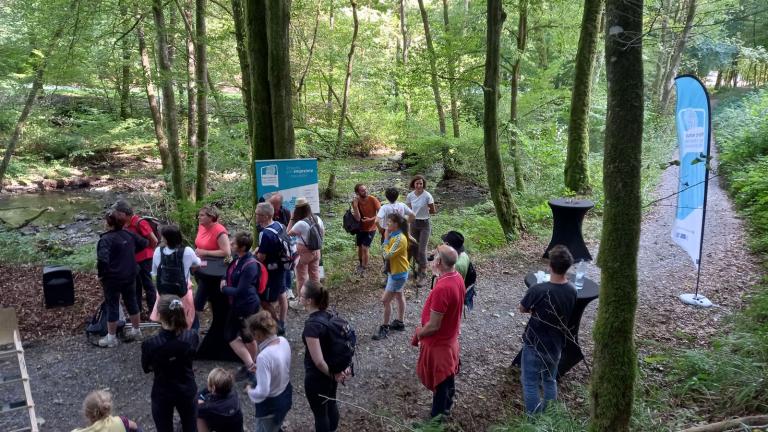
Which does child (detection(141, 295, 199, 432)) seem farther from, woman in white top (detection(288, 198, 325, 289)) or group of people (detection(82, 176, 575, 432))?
woman in white top (detection(288, 198, 325, 289))

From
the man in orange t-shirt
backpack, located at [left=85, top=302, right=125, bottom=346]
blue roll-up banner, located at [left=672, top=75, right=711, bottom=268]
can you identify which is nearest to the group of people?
backpack, located at [left=85, top=302, right=125, bottom=346]

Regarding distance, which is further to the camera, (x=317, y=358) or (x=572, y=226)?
(x=572, y=226)

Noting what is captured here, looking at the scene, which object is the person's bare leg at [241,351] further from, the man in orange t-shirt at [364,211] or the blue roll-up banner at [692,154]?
the blue roll-up banner at [692,154]

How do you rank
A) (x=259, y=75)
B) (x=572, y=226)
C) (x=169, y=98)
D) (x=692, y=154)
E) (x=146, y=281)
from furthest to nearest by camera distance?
(x=169, y=98)
(x=572, y=226)
(x=259, y=75)
(x=146, y=281)
(x=692, y=154)

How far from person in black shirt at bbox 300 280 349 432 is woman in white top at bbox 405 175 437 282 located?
400cm

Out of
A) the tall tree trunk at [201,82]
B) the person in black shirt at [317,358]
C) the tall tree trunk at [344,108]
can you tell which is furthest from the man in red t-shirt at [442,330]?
the tall tree trunk at [344,108]

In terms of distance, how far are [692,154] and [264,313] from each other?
537 cm

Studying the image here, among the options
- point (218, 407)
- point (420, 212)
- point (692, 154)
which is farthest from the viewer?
point (420, 212)

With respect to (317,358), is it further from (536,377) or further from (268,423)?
(536,377)

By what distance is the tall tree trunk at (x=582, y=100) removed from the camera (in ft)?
35.6

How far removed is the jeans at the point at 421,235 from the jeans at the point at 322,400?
159 inches

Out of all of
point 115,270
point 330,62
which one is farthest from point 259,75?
point 330,62

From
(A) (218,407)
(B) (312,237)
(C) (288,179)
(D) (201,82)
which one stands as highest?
(D) (201,82)

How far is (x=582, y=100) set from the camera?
11.4 metres
